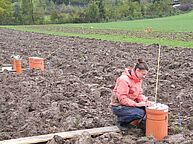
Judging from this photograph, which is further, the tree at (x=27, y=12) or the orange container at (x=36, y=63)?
the tree at (x=27, y=12)

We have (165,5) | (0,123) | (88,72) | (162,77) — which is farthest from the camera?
(165,5)

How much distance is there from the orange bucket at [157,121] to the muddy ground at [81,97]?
0.52ft

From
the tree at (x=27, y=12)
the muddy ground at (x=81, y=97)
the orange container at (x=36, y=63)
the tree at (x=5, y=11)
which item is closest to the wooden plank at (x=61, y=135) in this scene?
the muddy ground at (x=81, y=97)

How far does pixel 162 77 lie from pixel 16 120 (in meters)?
5.39

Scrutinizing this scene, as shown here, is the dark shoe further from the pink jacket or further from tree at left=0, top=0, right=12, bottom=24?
tree at left=0, top=0, right=12, bottom=24

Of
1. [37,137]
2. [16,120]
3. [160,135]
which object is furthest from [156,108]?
[16,120]

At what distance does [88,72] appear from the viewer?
13.9 metres

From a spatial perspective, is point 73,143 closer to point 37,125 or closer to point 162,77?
point 37,125

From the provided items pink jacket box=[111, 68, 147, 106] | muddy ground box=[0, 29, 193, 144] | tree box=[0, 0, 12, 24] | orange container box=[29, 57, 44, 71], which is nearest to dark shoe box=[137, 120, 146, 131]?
muddy ground box=[0, 29, 193, 144]

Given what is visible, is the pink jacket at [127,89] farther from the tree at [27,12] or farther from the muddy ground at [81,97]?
the tree at [27,12]

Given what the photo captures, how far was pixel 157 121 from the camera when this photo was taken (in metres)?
7.19

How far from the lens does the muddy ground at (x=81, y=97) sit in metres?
7.79

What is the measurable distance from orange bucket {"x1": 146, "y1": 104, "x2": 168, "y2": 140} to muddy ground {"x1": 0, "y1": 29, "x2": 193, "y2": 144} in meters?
0.16

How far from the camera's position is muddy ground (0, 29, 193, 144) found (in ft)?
25.6
